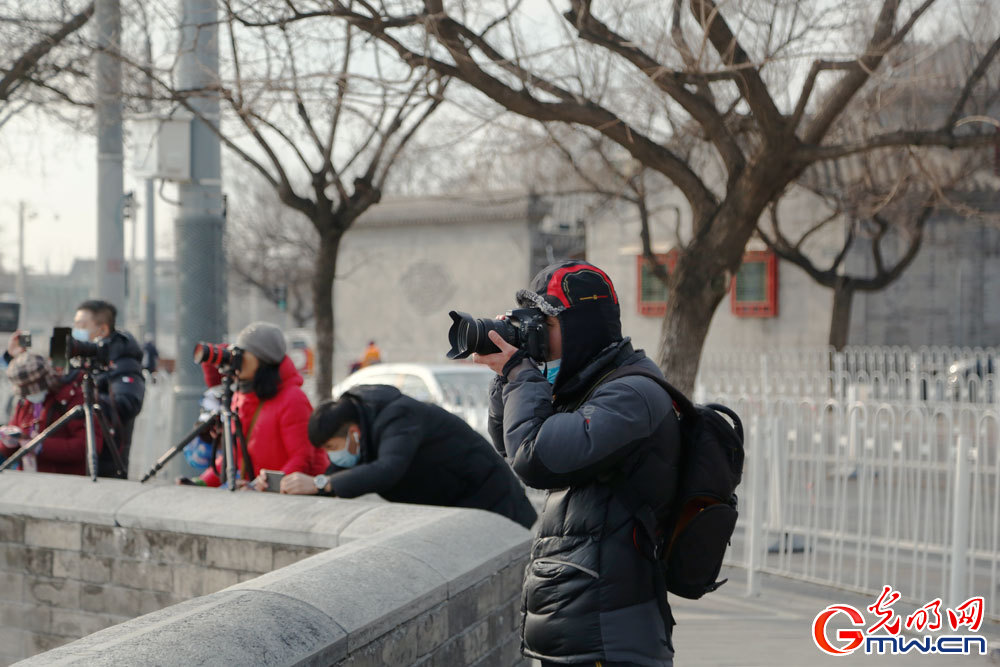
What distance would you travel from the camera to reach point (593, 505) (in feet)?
9.42

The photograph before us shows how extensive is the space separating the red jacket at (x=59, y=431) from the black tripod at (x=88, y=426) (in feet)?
0.32

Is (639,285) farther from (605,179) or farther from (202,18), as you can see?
(202,18)

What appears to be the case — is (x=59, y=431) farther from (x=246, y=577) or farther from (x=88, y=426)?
(x=246, y=577)

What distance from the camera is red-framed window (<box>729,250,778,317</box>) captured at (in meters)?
26.3

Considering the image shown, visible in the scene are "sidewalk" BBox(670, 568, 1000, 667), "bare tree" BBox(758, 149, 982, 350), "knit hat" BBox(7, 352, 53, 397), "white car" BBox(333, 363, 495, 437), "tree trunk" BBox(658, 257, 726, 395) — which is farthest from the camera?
"bare tree" BBox(758, 149, 982, 350)

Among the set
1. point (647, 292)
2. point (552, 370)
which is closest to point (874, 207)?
point (647, 292)

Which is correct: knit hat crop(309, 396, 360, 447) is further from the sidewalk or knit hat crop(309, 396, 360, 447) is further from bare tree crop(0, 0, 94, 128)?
bare tree crop(0, 0, 94, 128)

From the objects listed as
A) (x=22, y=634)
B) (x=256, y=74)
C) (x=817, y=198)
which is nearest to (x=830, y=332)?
(x=817, y=198)

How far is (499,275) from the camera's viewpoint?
3250cm

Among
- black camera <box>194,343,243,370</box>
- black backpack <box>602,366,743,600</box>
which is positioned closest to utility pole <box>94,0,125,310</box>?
black camera <box>194,343,243,370</box>

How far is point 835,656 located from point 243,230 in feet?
132

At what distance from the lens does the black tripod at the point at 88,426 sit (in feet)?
18.6

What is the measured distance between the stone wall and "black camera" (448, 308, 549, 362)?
0.84m

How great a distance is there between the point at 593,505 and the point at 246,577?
219 cm
